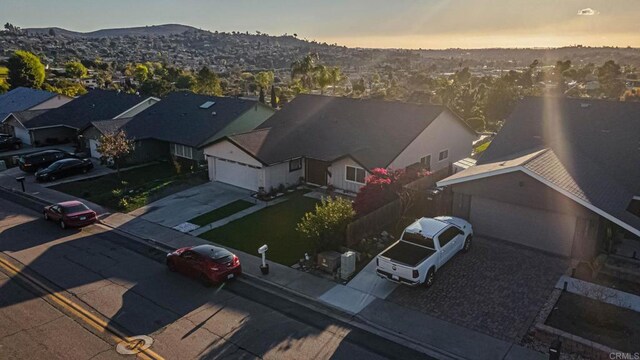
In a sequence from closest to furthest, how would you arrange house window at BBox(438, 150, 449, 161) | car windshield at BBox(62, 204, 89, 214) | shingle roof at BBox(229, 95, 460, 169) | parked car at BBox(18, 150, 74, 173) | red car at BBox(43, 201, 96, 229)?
red car at BBox(43, 201, 96, 229) < car windshield at BBox(62, 204, 89, 214) < shingle roof at BBox(229, 95, 460, 169) < house window at BBox(438, 150, 449, 161) < parked car at BBox(18, 150, 74, 173)

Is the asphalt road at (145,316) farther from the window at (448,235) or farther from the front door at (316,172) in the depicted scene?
the front door at (316,172)

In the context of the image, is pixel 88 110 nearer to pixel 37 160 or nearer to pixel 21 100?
pixel 21 100

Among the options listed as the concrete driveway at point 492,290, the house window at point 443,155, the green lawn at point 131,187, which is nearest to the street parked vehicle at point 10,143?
the green lawn at point 131,187

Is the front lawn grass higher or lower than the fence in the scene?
lower

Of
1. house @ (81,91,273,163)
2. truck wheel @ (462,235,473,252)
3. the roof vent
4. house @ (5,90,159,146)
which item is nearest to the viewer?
truck wheel @ (462,235,473,252)

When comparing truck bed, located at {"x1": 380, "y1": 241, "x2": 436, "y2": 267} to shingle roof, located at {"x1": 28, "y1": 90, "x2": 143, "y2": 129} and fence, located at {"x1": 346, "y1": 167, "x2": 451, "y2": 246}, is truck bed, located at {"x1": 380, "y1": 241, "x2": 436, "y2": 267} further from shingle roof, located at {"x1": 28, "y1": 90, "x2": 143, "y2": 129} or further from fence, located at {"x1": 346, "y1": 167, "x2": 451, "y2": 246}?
shingle roof, located at {"x1": 28, "y1": 90, "x2": 143, "y2": 129}

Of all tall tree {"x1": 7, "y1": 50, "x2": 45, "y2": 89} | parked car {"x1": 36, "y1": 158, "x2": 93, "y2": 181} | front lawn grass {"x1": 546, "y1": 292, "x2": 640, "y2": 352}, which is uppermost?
tall tree {"x1": 7, "y1": 50, "x2": 45, "y2": 89}

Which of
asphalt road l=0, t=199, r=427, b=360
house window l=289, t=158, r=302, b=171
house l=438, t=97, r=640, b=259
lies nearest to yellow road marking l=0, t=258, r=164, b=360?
asphalt road l=0, t=199, r=427, b=360

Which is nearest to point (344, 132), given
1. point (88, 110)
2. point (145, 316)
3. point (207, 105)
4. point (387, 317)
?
point (207, 105)
